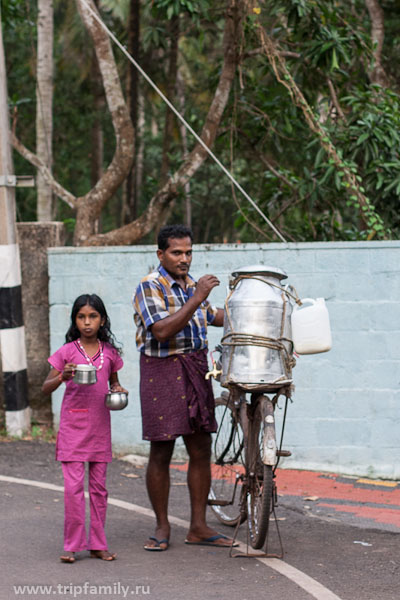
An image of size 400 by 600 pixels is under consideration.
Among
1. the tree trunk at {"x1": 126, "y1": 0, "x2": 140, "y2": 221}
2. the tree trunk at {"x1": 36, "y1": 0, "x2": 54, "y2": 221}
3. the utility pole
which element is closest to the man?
the utility pole

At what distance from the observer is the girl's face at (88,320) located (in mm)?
5238

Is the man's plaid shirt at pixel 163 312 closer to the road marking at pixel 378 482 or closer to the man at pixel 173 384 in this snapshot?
the man at pixel 173 384

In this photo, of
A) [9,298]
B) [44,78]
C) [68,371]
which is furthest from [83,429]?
[44,78]

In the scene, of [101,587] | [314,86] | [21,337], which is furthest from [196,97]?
[101,587]

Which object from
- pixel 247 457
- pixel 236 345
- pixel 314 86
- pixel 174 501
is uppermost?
pixel 314 86

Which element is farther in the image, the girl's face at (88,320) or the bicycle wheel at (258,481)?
the girl's face at (88,320)

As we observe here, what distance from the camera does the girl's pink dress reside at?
5.15 m

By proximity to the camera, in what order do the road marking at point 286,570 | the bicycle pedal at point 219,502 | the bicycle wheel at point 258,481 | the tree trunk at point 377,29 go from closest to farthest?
the road marking at point 286,570 → the bicycle wheel at point 258,481 → the bicycle pedal at point 219,502 → the tree trunk at point 377,29

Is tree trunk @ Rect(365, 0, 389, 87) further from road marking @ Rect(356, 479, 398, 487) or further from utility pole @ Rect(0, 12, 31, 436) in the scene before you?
road marking @ Rect(356, 479, 398, 487)

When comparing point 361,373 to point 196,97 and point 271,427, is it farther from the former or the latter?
point 196,97

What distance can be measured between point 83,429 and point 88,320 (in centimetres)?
61

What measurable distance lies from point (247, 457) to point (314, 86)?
24.9 feet

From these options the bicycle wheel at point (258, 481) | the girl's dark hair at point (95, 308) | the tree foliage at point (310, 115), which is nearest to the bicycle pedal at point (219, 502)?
the bicycle wheel at point (258, 481)

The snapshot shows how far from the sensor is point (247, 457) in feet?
17.7
